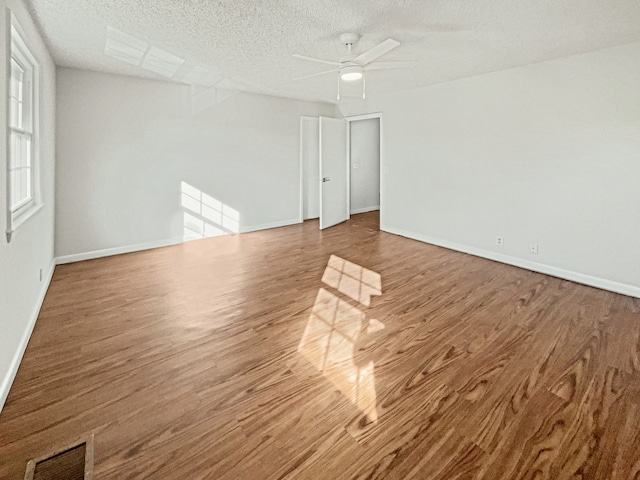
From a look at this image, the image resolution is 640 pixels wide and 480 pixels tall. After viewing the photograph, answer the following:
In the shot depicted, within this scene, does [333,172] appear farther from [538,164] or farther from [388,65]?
[538,164]

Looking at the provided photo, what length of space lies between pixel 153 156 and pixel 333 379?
4513 millimetres

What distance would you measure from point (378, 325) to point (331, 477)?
59.8 inches

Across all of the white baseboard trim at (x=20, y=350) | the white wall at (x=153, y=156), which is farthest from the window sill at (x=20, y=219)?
the white wall at (x=153, y=156)

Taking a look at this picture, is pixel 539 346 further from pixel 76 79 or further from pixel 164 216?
pixel 76 79

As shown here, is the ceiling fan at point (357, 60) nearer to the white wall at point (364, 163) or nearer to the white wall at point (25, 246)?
the white wall at point (25, 246)

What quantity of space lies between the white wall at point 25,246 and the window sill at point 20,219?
0.17 ft

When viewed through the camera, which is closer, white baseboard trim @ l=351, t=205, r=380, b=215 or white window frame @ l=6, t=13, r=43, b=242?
white window frame @ l=6, t=13, r=43, b=242

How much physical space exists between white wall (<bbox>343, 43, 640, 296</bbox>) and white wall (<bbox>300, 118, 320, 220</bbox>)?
2.01 meters

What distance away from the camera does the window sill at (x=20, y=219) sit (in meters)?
2.17

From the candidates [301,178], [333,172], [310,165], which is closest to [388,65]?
[333,172]

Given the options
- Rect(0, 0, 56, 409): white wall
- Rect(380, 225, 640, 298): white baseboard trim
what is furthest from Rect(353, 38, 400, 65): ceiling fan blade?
Rect(380, 225, 640, 298): white baseboard trim

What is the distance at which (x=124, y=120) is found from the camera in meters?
4.89

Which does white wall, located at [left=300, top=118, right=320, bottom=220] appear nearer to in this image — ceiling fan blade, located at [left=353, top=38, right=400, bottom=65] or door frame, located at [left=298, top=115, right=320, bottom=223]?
door frame, located at [left=298, top=115, right=320, bottom=223]

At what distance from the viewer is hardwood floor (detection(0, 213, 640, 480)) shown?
5.33 feet
